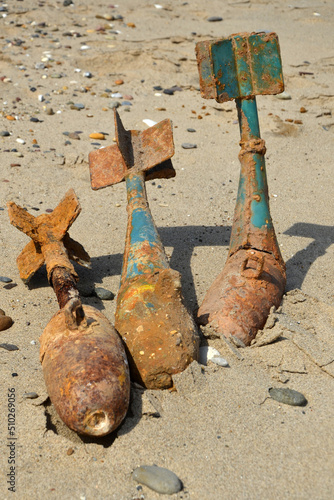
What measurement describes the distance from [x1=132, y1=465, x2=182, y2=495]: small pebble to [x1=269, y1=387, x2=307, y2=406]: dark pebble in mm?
729

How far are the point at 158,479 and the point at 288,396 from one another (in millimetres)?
844

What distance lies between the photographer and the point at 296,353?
312 cm

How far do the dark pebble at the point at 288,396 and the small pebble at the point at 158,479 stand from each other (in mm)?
729

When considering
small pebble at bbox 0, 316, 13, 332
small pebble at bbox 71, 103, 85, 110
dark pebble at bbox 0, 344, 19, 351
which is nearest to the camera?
dark pebble at bbox 0, 344, 19, 351

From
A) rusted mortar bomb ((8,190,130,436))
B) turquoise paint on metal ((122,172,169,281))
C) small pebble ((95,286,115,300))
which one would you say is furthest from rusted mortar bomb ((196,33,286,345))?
rusted mortar bomb ((8,190,130,436))

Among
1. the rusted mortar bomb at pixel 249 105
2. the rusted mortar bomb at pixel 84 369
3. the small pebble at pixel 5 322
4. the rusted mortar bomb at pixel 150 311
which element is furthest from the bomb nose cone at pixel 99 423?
the rusted mortar bomb at pixel 249 105

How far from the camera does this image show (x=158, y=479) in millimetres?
2365

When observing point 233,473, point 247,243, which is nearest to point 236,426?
point 233,473

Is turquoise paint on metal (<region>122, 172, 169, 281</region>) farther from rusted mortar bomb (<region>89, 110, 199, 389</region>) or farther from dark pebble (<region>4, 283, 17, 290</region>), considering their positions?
dark pebble (<region>4, 283, 17, 290</region>)

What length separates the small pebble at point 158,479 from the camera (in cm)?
234

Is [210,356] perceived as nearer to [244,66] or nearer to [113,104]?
[244,66]

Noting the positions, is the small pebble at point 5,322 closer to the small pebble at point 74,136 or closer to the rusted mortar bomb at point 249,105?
the rusted mortar bomb at point 249,105

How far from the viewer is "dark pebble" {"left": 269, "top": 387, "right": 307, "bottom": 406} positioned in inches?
111

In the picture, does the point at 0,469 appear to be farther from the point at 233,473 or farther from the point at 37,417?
the point at 233,473
